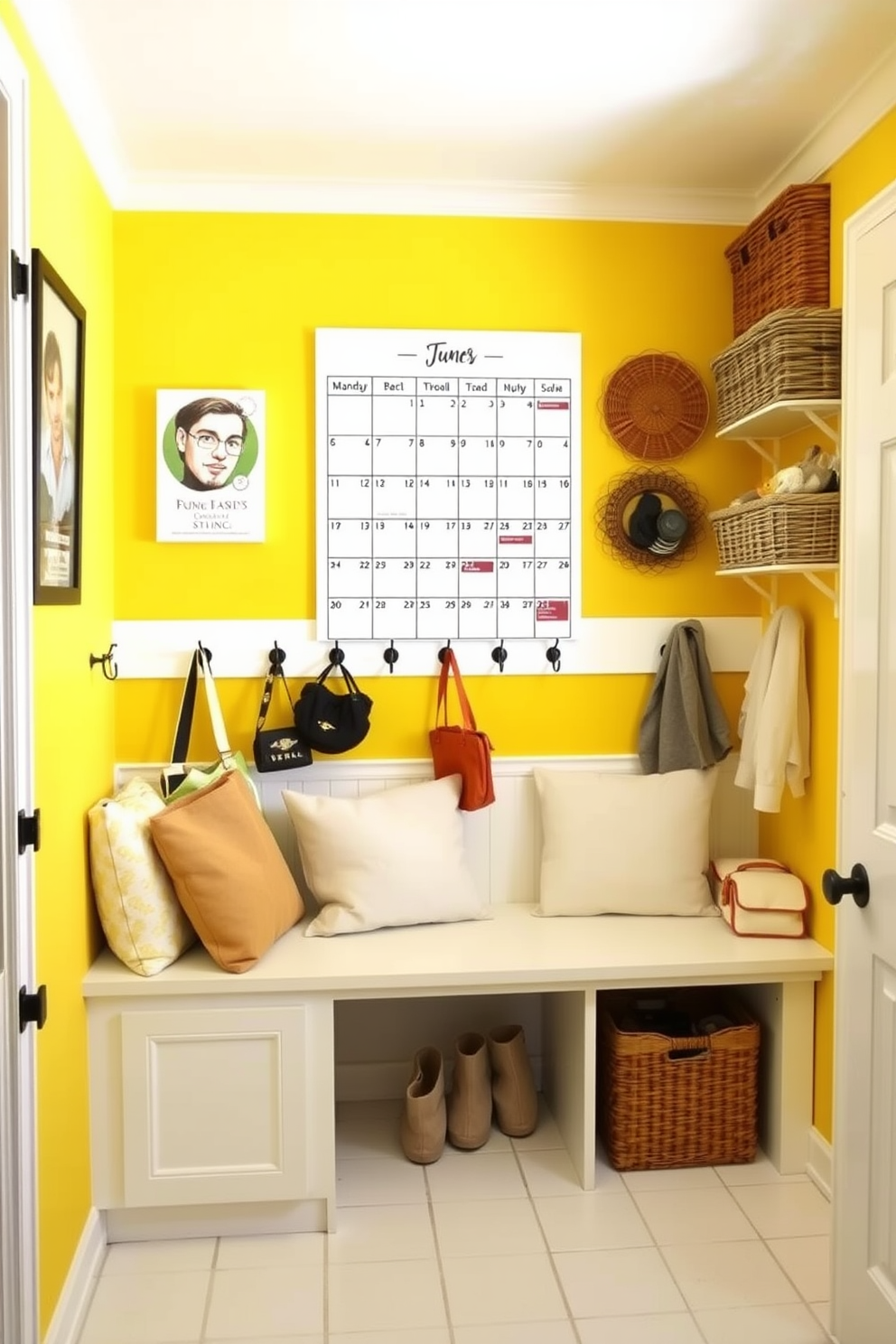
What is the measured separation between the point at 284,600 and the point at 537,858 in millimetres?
1014

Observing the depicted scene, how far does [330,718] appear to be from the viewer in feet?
9.66

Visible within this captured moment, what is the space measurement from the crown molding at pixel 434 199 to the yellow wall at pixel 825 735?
1.59ft

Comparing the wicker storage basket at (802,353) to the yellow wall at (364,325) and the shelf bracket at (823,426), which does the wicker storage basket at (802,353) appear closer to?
the shelf bracket at (823,426)

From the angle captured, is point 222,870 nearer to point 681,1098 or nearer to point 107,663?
point 107,663

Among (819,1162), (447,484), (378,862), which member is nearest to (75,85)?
(447,484)

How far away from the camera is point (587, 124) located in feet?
8.63

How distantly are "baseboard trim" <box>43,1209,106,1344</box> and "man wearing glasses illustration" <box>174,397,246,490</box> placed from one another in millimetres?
1797

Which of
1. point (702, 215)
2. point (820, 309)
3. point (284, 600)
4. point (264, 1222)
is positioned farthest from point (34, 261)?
point (264, 1222)

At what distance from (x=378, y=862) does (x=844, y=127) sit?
207 cm

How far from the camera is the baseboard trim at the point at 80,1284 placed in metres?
2.12

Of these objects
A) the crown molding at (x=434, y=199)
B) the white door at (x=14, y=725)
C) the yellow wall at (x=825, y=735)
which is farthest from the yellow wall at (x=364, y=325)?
the white door at (x=14, y=725)

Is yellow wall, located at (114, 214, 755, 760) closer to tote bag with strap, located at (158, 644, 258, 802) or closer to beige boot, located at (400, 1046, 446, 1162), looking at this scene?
tote bag with strap, located at (158, 644, 258, 802)

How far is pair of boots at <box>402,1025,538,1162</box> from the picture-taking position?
9.26 feet

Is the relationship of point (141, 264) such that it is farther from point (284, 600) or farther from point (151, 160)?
point (284, 600)
